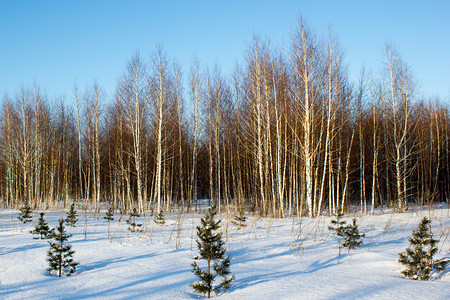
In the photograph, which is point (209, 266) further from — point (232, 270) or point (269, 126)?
point (269, 126)

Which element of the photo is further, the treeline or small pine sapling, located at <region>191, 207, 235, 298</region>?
the treeline

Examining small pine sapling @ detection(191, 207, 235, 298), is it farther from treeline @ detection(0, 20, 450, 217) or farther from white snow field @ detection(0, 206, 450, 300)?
treeline @ detection(0, 20, 450, 217)

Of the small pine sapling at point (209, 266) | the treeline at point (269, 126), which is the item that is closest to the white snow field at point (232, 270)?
the small pine sapling at point (209, 266)

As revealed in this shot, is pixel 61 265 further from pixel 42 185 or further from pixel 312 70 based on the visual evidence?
pixel 42 185

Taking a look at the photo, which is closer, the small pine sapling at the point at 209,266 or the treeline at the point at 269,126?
the small pine sapling at the point at 209,266

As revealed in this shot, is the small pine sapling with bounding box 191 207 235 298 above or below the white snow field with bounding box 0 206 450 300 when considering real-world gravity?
above

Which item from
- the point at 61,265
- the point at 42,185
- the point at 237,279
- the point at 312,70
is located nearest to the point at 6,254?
the point at 61,265

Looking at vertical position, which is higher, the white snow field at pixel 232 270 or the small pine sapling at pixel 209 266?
the small pine sapling at pixel 209 266

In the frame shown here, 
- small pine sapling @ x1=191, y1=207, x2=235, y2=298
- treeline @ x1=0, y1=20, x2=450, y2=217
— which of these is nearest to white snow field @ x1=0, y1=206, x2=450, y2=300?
small pine sapling @ x1=191, y1=207, x2=235, y2=298

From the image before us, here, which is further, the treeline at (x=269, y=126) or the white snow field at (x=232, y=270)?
the treeline at (x=269, y=126)

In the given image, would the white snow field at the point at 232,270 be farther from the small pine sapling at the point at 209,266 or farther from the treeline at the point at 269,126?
the treeline at the point at 269,126

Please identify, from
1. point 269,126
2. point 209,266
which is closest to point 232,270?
point 209,266

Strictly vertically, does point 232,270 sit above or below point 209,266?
below

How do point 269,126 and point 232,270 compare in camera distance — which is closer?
point 232,270
